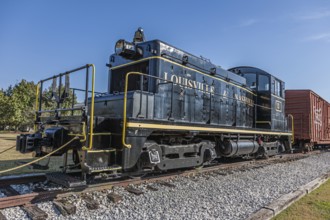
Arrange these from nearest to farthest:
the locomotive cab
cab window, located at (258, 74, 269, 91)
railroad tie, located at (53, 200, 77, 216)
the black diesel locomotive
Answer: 1. railroad tie, located at (53, 200, 77, 216)
2. the black diesel locomotive
3. the locomotive cab
4. cab window, located at (258, 74, 269, 91)

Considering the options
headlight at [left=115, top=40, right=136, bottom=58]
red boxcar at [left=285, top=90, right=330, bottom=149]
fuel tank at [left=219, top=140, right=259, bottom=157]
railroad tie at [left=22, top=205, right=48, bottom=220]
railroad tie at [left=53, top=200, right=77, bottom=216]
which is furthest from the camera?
red boxcar at [left=285, top=90, right=330, bottom=149]

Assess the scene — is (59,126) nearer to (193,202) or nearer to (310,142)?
(193,202)

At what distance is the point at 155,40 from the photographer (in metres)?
6.34

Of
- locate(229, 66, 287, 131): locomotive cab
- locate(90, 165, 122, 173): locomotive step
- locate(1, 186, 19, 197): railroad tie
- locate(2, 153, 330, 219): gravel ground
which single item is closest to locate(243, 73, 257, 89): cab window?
locate(229, 66, 287, 131): locomotive cab

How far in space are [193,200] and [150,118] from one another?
1.90 meters


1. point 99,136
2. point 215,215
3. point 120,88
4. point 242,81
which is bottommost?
point 215,215

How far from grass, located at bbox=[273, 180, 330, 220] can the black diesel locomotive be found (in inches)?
97.4

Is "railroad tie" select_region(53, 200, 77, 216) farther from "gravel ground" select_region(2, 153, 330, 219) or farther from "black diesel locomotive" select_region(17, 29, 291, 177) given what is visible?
"black diesel locomotive" select_region(17, 29, 291, 177)

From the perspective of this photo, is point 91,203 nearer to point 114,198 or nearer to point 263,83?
point 114,198

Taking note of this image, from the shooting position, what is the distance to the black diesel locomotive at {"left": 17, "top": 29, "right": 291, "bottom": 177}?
4.83m

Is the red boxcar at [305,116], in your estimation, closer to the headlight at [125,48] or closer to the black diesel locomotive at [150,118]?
the black diesel locomotive at [150,118]

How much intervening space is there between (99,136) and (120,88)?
251 cm

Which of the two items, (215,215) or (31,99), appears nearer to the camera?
(215,215)

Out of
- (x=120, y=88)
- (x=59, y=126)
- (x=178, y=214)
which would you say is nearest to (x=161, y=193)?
(x=178, y=214)
